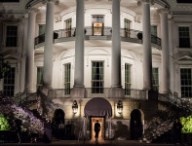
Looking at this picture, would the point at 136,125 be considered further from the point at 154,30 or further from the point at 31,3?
the point at 31,3

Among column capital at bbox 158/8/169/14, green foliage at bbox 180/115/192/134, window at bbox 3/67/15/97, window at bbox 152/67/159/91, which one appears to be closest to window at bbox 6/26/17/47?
window at bbox 3/67/15/97

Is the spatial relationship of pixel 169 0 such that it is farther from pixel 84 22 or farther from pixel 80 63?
pixel 80 63

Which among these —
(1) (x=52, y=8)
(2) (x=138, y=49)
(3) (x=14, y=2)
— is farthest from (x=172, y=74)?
(3) (x=14, y=2)

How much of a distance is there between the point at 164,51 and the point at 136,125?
8998 millimetres

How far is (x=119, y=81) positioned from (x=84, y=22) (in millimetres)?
7632

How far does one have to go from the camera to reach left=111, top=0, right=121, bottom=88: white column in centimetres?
3309

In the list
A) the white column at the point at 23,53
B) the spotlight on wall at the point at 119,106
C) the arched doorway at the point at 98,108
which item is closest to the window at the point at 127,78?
the spotlight on wall at the point at 119,106

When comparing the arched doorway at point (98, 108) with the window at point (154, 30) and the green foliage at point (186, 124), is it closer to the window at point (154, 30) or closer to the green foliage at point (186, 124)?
the green foliage at point (186, 124)

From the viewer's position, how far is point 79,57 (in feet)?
110

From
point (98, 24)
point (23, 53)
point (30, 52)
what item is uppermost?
point (98, 24)

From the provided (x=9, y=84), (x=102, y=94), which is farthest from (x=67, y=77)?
(x=9, y=84)

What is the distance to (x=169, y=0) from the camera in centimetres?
4184

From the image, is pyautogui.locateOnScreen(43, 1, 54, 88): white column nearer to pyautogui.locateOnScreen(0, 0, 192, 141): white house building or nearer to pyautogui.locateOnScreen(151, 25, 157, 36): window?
pyautogui.locateOnScreen(0, 0, 192, 141): white house building

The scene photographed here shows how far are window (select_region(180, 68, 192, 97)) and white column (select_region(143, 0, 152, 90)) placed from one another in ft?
22.4
